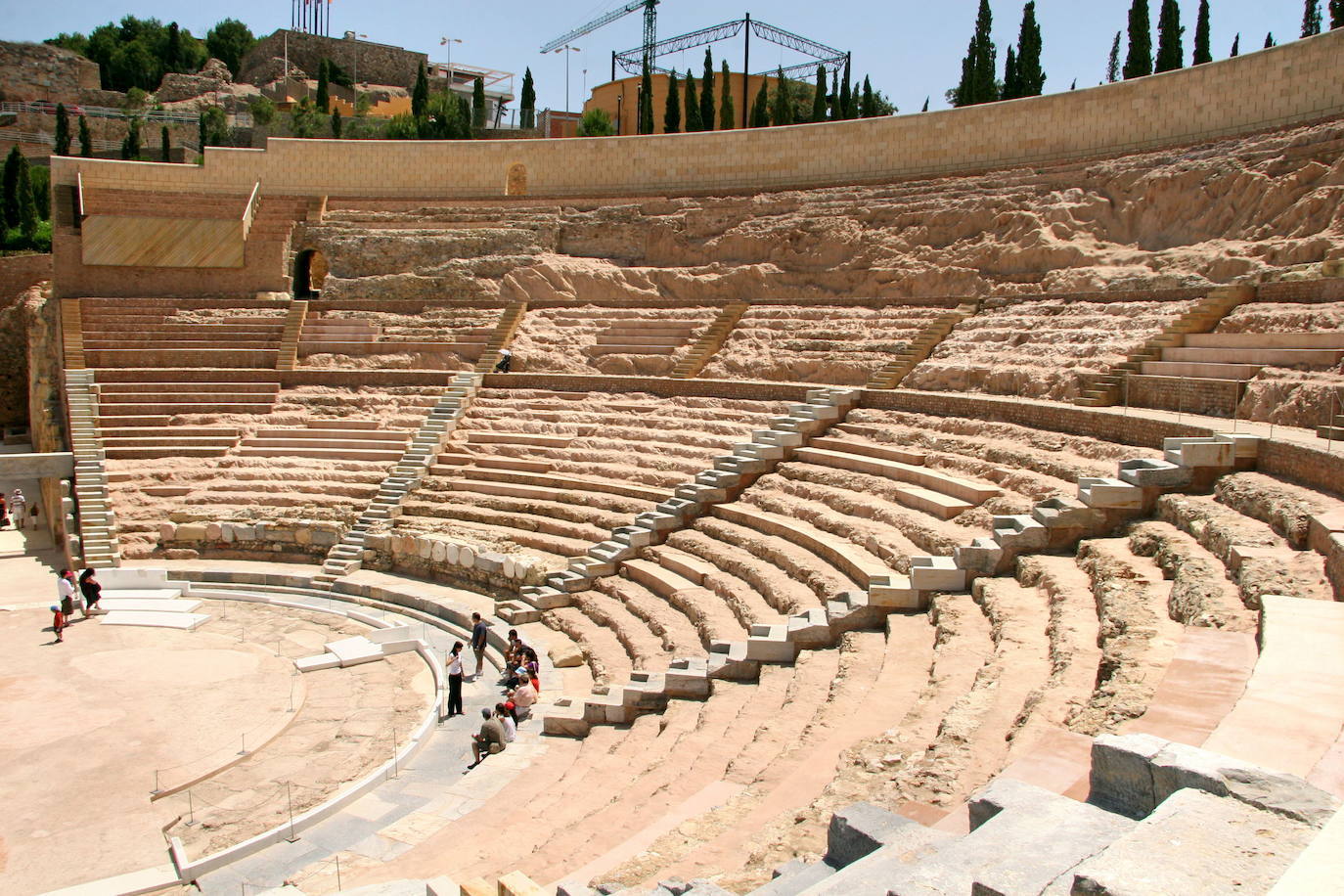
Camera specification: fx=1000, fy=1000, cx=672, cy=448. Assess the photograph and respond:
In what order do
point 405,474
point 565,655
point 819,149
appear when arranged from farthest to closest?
point 819,149
point 405,474
point 565,655

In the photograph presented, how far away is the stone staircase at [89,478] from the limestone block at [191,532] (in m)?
0.95

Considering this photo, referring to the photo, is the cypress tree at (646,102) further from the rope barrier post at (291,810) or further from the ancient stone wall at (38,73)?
the rope barrier post at (291,810)

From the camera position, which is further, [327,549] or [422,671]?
[327,549]

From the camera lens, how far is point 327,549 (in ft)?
55.0

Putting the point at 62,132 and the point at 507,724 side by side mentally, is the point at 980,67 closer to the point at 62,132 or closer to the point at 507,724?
the point at 507,724

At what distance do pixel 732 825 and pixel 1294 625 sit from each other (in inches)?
133

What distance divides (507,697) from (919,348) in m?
10.3

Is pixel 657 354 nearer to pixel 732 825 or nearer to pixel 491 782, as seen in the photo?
pixel 491 782

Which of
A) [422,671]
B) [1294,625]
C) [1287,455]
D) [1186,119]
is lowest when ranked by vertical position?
[422,671]

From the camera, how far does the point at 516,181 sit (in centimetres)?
2842

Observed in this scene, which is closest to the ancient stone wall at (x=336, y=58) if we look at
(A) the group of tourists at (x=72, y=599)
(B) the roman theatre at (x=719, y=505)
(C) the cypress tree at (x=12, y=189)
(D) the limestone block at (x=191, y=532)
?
(C) the cypress tree at (x=12, y=189)

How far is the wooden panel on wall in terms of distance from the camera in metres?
24.0

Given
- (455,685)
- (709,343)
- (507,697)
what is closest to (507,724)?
(507,697)

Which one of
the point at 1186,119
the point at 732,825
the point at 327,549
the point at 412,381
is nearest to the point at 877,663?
the point at 732,825
